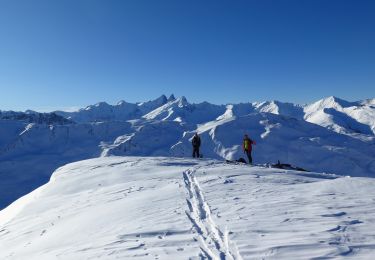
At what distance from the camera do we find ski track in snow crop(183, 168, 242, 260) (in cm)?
964

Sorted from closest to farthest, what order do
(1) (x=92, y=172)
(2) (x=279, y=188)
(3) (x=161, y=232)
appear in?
(3) (x=161, y=232), (2) (x=279, y=188), (1) (x=92, y=172)

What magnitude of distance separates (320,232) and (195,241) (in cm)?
370

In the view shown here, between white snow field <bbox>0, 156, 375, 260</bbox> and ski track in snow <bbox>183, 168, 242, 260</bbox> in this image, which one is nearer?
ski track in snow <bbox>183, 168, 242, 260</bbox>

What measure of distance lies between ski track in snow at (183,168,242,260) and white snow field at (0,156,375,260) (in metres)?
0.03

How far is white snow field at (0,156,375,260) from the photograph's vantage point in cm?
993

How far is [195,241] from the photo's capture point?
10.8m

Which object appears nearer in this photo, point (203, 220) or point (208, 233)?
point (208, 233)

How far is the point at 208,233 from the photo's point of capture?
11492mm

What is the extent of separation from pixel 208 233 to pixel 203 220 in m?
1.62

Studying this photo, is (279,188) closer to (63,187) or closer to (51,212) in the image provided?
(51,212)

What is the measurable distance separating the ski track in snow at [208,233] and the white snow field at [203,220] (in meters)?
0.03

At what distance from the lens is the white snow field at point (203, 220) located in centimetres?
993

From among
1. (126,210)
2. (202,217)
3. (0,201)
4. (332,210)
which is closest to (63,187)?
(126,210)

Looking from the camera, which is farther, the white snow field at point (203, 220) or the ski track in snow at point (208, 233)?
the white snow field at point (203, 220)
